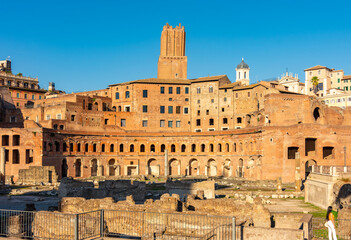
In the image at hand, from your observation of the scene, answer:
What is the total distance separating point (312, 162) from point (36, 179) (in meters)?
35.3

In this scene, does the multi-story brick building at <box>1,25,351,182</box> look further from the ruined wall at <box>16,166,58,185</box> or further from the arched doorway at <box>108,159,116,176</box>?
the ruined wall at <box>16,166,58,185</box>

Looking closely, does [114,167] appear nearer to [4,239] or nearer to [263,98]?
[263,98]

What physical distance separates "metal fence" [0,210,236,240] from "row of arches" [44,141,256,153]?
135 feet

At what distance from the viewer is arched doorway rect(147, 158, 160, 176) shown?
214ft

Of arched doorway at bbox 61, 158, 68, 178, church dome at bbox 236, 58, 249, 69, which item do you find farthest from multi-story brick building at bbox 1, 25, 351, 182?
church dome at bbox 236, 58, 249, 69

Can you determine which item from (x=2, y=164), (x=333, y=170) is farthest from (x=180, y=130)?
(x=333, y=170)

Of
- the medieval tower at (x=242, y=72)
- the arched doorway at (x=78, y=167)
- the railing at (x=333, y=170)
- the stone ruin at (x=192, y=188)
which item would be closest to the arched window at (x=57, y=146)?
the arched doorway at (x=78, y=167)

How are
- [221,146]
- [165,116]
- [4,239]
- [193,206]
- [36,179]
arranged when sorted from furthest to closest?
1. [165,116]
2. [221,146]
3. [36,179]
4. [193,206]
5. [4,239]

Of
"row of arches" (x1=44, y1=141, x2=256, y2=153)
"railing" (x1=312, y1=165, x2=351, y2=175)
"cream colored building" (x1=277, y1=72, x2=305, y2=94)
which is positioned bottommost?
"railing" (x1=312, y1=165, x2=351, y2=175)

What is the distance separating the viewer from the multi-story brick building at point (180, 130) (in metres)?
51.6

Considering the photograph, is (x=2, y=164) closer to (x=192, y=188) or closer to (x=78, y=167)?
(x=78, y=167)

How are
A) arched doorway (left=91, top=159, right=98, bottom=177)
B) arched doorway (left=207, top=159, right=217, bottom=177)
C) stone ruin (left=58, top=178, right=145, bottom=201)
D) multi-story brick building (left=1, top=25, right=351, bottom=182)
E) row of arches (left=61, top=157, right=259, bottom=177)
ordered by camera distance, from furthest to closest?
arched doorway (left=91, top=159, right=98, bottom=177), arched doorway (left=207, top=159, right=217, bottom=177), row of arches (left=61, top=157, right=259, bottom=177), multi-story brick building (left=1, top=25, right=351, bottom=182), stone ruin (left=58, top=178, right=145, bottom=201)

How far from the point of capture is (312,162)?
168 ft

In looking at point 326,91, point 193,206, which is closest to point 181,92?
point 326,91
